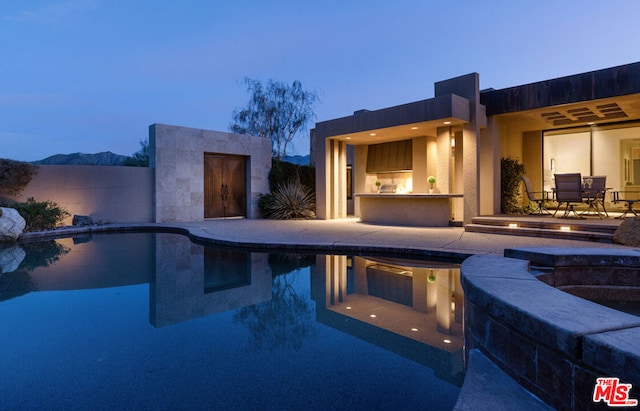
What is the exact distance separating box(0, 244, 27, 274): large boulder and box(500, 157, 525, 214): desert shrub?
11.2m

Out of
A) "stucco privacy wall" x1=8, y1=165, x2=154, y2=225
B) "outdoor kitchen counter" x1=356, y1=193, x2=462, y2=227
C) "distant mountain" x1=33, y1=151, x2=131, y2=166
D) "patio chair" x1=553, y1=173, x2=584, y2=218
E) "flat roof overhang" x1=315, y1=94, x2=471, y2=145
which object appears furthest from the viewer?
"distant mountain" x1=33, y1=151, x2=131, y2=166

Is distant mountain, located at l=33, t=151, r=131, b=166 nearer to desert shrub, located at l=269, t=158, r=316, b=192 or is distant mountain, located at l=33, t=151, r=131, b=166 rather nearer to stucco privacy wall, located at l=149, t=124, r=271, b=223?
stucco privacy wall, located at l=149, t=124, r=271, b=223

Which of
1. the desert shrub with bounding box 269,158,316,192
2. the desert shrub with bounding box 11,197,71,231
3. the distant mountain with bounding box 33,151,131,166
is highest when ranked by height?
the distant mountain with bounding box 33,151,131,166

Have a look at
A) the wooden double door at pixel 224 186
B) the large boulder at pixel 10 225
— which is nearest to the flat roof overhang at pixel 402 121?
the wooden double door at pixel 224 186

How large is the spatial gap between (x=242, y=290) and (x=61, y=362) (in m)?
2.07

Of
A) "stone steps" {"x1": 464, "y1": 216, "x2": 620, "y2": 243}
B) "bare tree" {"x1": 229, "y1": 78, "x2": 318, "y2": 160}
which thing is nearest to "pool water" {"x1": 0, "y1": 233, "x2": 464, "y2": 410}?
"stone steps" {"x1": 464, "y1": 216, "x2": 620, "y2": 243}

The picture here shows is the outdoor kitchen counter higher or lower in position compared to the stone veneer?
higher

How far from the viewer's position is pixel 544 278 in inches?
132

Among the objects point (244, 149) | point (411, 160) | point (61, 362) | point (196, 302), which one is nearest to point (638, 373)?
point (61, 362)

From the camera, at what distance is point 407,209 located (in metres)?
10.3

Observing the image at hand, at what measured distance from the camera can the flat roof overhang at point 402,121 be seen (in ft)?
29.7

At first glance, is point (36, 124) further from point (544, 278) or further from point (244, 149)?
point (544, 278)

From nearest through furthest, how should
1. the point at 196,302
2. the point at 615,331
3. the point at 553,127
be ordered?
the point at 615,331 → the point at 196,302 → the point at 553,127

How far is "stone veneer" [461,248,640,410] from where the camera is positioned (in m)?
1.41
